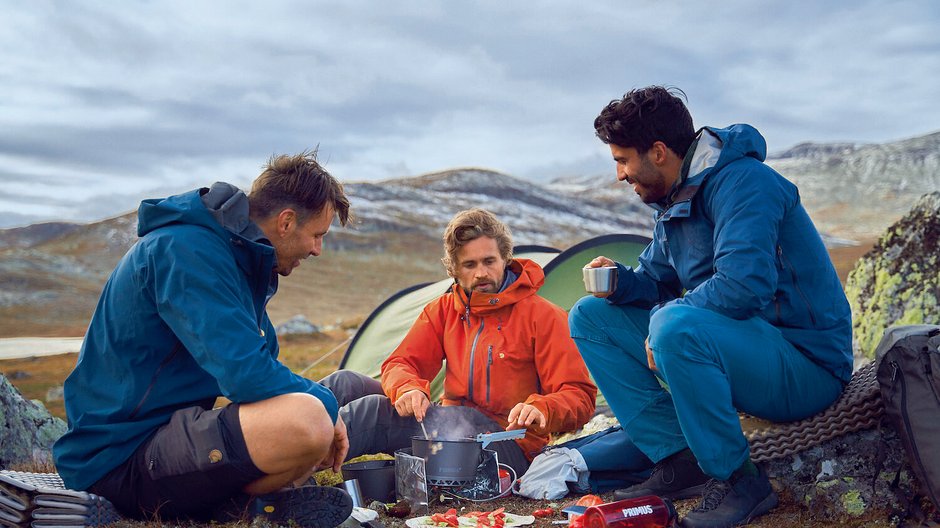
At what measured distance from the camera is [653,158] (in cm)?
A: 375

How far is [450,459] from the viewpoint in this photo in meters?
4.09

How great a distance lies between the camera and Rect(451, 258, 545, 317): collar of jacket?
470 centimetres

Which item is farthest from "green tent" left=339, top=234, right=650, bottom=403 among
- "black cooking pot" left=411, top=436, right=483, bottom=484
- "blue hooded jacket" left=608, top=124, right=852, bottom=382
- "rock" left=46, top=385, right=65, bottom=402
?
"rock" left=46, top=385, right=65, bottom=402

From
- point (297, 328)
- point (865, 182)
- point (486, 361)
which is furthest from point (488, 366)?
point (865, 182)

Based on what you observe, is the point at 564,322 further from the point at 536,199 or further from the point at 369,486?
the point at 536,199

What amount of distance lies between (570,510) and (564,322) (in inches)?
52.2

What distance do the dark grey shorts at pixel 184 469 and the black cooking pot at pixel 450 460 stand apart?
3.57ft

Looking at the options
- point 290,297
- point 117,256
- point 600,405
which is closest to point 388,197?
point 117,256

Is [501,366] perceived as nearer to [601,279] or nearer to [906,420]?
[601,279]

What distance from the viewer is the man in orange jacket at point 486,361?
454cm

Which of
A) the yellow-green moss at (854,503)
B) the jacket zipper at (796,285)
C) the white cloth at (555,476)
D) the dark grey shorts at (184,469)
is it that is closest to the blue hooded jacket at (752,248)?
the jacket zipper at (796,285)

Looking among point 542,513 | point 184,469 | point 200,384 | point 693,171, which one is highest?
point 693,171

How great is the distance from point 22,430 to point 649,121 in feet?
15.9

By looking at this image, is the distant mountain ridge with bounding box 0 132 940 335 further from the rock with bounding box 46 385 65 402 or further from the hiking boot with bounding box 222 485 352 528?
the rock with bounding box 46 385 65 402
